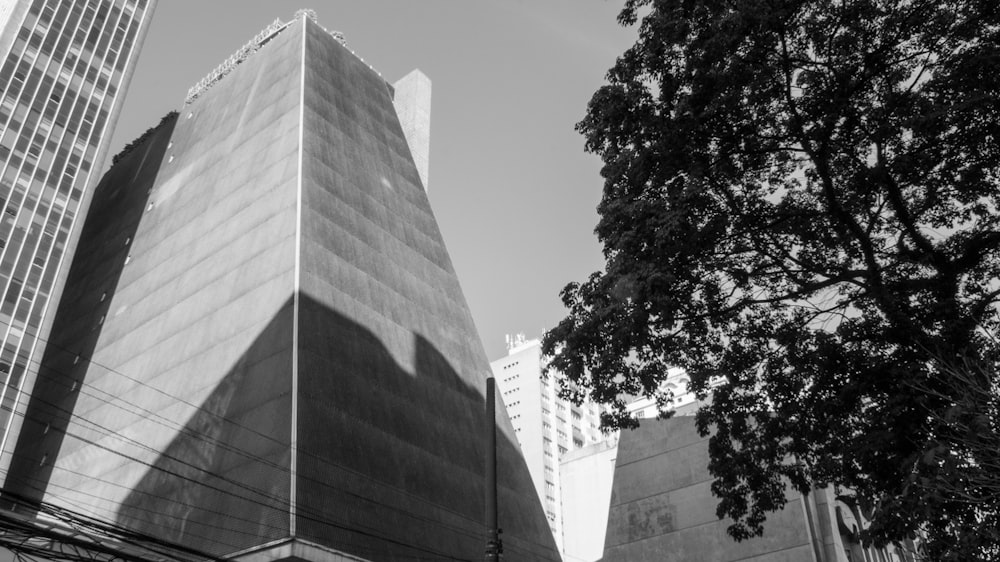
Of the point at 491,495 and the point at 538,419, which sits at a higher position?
the point at 538,419

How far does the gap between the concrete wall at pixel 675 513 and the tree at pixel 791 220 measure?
13.9m

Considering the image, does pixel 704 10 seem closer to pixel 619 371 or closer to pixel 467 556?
pixel 619 371

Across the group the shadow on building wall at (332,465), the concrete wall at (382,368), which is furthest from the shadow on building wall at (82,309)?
the concrete wall at (382,368)

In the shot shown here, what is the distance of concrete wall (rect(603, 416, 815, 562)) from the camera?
29141 mm

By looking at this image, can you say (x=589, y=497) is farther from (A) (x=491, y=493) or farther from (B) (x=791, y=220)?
(A) (x=491, y=493)

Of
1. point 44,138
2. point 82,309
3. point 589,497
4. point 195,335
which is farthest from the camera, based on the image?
point 589,497

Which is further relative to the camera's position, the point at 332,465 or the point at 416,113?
the point at 416,113

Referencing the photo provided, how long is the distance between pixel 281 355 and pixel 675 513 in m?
16.1

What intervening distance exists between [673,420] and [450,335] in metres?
11.2

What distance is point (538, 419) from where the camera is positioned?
11900 cm

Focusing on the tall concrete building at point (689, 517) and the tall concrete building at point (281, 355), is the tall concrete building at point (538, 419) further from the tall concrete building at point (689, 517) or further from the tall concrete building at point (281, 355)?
the tall concrete building at point (689, 517)

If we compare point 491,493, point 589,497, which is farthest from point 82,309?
point 589,497

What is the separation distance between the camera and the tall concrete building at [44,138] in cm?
4341

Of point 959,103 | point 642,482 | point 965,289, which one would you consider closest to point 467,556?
point 642,482
